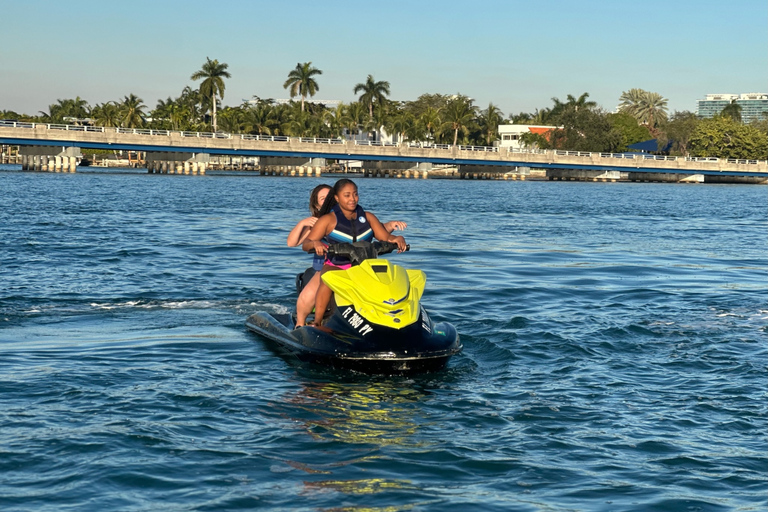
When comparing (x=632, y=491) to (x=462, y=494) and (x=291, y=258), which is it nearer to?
(x=462, y=494)

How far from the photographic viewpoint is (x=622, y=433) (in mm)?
6996

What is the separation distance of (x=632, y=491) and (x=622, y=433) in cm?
125

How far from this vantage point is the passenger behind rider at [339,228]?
908 centimetres

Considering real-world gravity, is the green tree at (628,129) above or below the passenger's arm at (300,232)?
above

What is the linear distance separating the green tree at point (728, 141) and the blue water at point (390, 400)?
110m

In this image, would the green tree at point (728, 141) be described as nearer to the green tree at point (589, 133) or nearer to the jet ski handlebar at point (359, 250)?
the green tree at point (589, 133)

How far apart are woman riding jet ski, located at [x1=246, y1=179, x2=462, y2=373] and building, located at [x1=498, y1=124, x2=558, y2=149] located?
13277cm

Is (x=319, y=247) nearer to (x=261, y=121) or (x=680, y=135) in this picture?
(x=261, y=121)

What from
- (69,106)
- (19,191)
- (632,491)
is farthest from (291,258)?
(69,106)

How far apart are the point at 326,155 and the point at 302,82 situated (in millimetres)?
40321

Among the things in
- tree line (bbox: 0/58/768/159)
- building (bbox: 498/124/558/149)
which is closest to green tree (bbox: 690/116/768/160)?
tree line (bbox: 0/58/768/159)

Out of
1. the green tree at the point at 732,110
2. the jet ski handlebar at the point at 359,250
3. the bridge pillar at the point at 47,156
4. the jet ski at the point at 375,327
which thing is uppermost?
the green tree at the point at 732,110

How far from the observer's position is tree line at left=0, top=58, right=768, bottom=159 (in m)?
121

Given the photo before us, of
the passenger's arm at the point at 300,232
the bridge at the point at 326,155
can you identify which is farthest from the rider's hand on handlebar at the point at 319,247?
the bridge at the point at 326,155
